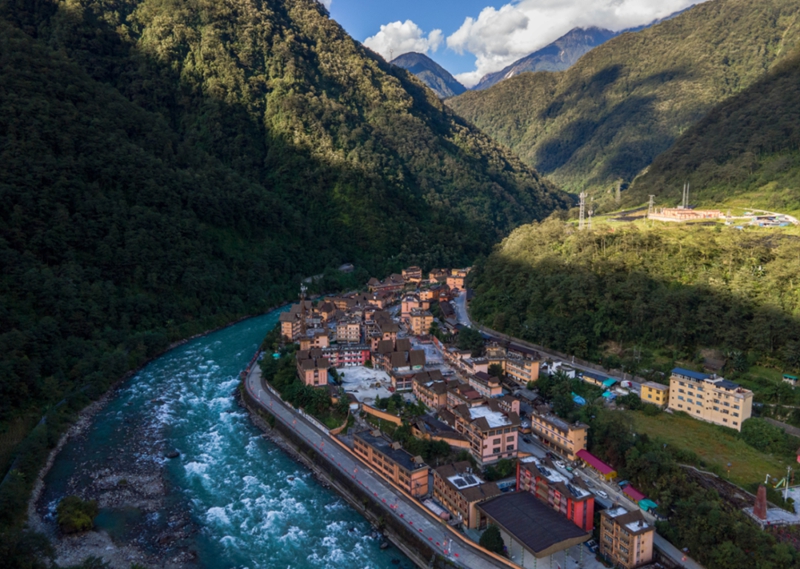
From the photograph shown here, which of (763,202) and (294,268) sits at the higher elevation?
(763,202)

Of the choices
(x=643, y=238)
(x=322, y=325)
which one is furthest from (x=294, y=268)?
(x=643, y=238)

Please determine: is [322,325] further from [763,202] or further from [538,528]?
[763,202]

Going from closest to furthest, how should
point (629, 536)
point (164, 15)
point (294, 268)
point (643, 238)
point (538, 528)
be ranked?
point (629, 536) → point (538, 528) → point (643, 238) → point (294, 268) → point (164, 15)

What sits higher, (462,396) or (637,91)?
(637,91)

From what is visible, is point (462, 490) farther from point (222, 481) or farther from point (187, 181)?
point (187, 181)

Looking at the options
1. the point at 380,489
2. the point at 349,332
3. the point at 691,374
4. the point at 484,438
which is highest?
the point at 691,374

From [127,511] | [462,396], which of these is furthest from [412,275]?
[127,511]
